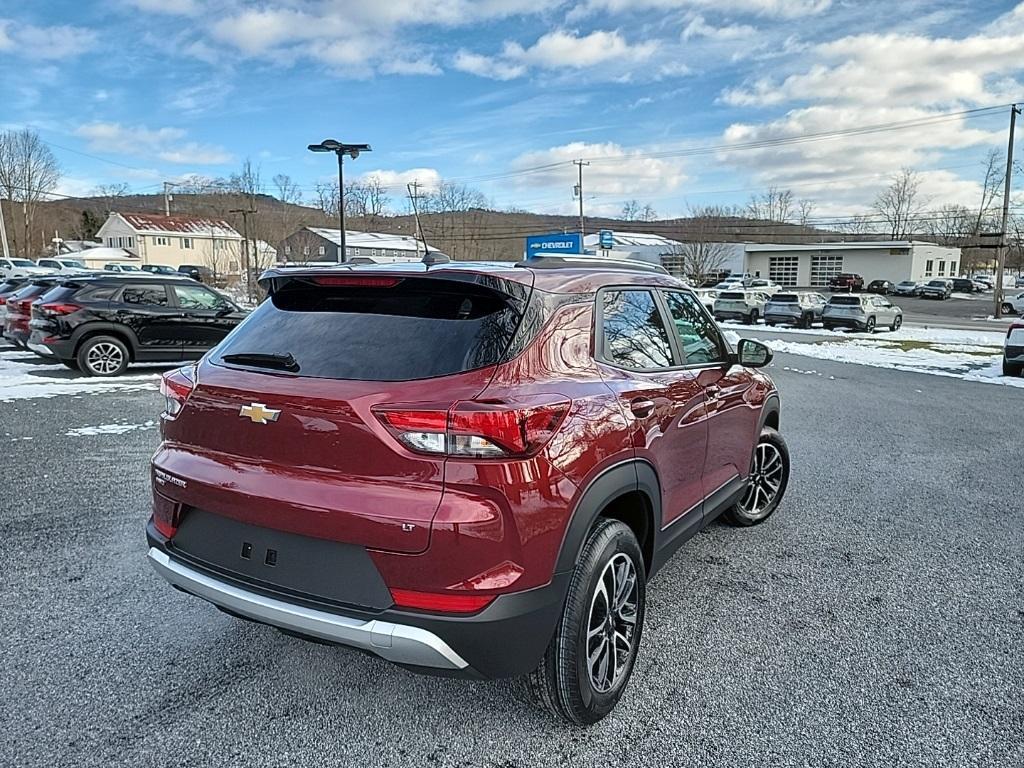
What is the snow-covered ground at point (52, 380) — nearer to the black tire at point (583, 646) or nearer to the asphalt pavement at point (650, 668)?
the asphalt pavement at point (650, 668)

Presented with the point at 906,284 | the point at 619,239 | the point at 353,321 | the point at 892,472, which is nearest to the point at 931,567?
the point at 892,472

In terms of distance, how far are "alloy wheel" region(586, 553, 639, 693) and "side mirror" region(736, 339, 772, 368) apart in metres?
1.78

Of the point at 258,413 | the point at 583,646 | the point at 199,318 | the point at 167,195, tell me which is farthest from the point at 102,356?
the point at 167,195

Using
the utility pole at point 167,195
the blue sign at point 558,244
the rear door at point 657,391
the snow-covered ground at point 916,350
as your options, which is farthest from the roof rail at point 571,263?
the utility pole at point 167,195

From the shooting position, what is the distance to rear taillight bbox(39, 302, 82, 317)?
984 cm

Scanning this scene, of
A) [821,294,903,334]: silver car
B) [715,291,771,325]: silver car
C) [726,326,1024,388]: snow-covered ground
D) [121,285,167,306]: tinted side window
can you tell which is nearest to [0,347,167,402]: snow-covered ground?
[121,285,167,306]: tinted side window

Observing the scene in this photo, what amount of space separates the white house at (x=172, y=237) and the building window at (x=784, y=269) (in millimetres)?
51679

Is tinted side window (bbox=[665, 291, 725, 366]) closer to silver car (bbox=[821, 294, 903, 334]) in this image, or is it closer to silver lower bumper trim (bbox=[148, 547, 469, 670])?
silver lower bumper trim (bbox=[148, 547, 469, 670])

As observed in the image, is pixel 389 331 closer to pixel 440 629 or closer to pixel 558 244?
pixel 440 629

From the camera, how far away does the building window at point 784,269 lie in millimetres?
65938

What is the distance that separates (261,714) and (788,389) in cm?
971

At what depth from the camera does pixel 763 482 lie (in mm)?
4523

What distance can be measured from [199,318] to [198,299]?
14.1 inches

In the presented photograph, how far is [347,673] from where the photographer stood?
2719 mm
